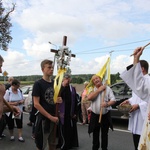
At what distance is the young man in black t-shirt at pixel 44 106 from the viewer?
3631 mm

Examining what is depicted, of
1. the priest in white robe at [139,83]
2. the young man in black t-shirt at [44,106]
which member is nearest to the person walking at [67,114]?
the young man in black t-shirt at [44,106]

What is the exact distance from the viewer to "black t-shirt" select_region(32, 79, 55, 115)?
12.0ft

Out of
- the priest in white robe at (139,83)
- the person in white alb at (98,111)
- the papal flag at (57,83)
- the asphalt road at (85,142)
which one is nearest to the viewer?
the priest in white robe at (139,83)

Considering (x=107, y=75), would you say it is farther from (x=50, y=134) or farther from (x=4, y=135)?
(x=4, y=135)

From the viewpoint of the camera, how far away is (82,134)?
673cm

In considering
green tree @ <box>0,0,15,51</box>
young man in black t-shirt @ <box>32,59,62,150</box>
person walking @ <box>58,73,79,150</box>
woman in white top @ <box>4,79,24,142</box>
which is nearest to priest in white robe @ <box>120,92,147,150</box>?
young man in black t-shirt @ <box>32,59,62,150</box>

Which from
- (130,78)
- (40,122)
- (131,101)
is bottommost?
(40,122)

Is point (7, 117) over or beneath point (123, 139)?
over

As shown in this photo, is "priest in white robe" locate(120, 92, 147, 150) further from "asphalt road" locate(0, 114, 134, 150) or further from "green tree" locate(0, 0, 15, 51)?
"green tree" locate(0, 0, 15, 51)

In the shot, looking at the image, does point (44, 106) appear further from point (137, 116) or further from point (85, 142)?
point (85, 142)

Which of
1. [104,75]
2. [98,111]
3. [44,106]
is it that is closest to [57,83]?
[44,106]

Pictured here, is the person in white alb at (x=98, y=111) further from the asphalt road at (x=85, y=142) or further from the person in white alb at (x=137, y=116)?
the asphalt road at (x=85, y=142)

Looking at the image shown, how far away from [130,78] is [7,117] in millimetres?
4713

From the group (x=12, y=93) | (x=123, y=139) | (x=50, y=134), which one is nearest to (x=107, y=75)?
(x=50, y=134)
